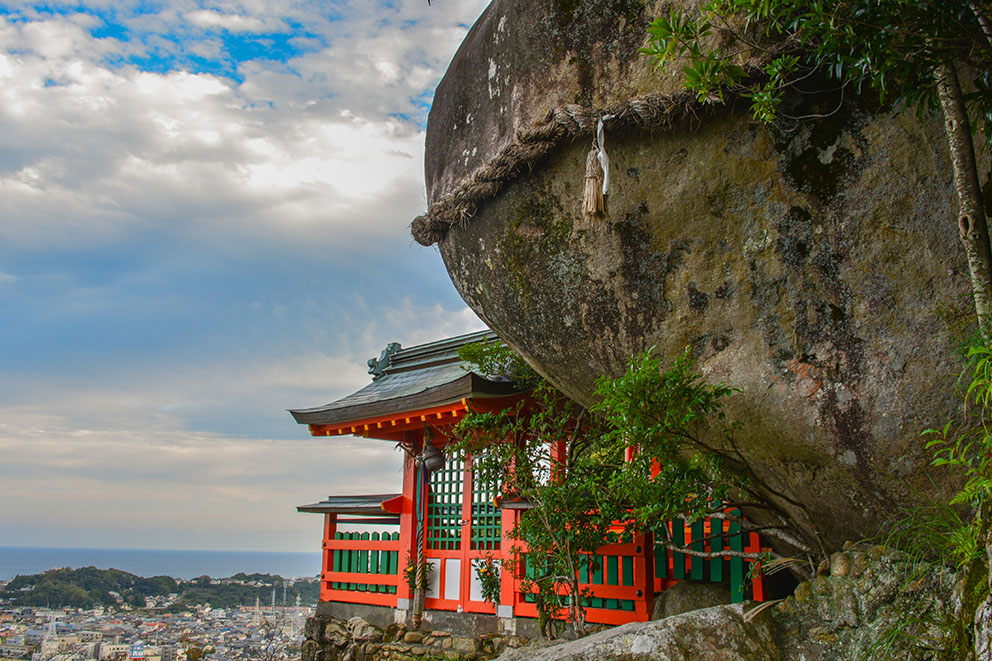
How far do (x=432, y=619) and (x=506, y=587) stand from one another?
54.5 inches

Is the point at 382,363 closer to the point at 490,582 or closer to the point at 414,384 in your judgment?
A: the point at 414,384

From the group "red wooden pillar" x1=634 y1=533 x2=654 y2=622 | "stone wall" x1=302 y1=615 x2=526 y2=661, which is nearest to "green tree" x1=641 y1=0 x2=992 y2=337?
"red wooden pillar" x1=634 y1=533 x2=654 y2=622

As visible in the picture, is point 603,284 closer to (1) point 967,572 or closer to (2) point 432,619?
(1) point 967,572

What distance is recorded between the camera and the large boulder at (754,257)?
3943 millimetres

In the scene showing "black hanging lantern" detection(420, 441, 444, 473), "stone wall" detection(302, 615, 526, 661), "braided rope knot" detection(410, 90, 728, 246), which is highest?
"braided rope knot" detection(410, 90, 728, 246)

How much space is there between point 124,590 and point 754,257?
2331 centimetres

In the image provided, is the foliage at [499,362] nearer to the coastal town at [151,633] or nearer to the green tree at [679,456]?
the green tree at [679,456]

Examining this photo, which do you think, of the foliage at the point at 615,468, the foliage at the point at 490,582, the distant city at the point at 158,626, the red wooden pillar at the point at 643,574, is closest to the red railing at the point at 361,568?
the distant city at the point at 158,626

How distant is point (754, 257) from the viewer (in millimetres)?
4402

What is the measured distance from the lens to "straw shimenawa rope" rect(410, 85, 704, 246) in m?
4.48

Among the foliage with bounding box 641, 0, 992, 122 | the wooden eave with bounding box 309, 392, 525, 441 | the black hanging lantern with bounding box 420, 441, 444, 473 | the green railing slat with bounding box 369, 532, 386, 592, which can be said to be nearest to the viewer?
the foliage with bounding box 641, 0, 992, 122

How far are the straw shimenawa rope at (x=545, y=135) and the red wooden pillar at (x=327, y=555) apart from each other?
562cm

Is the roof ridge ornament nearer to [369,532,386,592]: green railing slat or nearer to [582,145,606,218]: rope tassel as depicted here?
[369,532,386,592]: green railing slat

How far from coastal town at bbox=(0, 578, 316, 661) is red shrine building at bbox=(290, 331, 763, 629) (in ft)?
5.33
